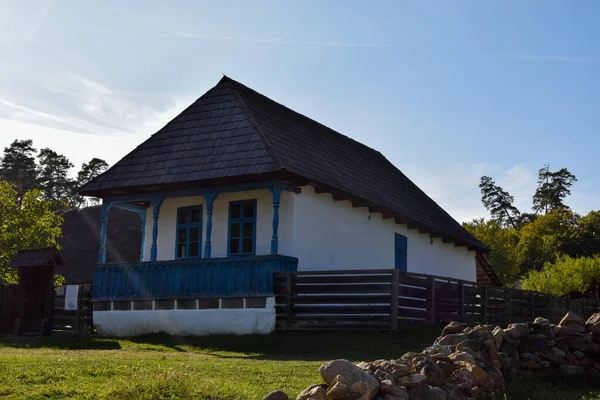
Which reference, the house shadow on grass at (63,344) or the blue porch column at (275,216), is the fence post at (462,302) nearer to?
the blue porch column at (275,216)

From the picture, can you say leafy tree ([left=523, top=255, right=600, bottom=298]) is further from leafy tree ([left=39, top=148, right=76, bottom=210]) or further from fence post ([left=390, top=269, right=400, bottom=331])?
leafy tree ([left=39, top=148, right=76, bottom=210])

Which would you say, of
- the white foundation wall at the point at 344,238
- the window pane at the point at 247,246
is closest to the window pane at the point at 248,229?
the window pane at the point at 247,246

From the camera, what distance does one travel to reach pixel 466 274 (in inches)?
1241

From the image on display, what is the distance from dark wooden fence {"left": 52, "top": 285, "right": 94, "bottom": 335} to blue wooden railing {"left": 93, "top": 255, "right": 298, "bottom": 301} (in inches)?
40.3

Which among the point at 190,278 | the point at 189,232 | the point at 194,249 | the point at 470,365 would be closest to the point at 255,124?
the point at 189,232

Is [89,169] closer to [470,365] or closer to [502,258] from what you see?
[502,258]

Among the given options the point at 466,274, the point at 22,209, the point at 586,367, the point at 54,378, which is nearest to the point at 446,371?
the point at 586,367

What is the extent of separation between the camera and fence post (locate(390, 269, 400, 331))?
1789 cm

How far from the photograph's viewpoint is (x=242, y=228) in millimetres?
21125

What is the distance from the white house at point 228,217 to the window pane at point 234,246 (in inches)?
1.3

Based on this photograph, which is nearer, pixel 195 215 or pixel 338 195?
pixel 338 195

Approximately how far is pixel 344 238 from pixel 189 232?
14.8 ft

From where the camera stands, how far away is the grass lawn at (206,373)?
8914 mm

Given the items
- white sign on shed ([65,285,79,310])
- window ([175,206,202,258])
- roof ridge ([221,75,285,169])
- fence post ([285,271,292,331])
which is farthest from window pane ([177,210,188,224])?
fence post ([285,271,292,331])
